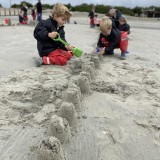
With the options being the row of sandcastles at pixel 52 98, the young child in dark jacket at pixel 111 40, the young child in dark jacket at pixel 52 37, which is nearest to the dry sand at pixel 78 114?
the row of sandcastles at pixel 52 98

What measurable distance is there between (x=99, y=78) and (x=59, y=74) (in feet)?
1.85

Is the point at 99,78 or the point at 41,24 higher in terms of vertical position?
the point at 41,24

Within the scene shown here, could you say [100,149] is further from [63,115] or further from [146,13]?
[146,13]

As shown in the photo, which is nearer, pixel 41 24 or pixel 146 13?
pixel 41 24

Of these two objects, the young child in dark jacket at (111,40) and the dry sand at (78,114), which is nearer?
the dry sand at (78,114)

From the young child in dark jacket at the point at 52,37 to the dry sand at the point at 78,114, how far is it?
0.33 m

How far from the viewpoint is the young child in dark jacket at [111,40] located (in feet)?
19.6

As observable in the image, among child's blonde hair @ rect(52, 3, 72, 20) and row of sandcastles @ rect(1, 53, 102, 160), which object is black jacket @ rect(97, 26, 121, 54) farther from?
row of sandcastles @ rect(1, 53, 102, 160)

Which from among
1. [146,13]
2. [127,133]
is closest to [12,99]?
[127,133]

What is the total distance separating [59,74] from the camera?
13.9 ft

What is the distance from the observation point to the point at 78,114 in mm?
2887

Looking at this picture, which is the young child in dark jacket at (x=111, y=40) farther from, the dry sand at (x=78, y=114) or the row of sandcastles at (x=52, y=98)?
the row of sandcastles at (x=52, y=98)

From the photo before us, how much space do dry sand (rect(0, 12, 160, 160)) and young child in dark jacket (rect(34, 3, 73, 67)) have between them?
33 cm

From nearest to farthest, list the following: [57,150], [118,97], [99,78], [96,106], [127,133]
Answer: [57,150] < [127,133] < [96,106] < [118,97] < [99,78]
